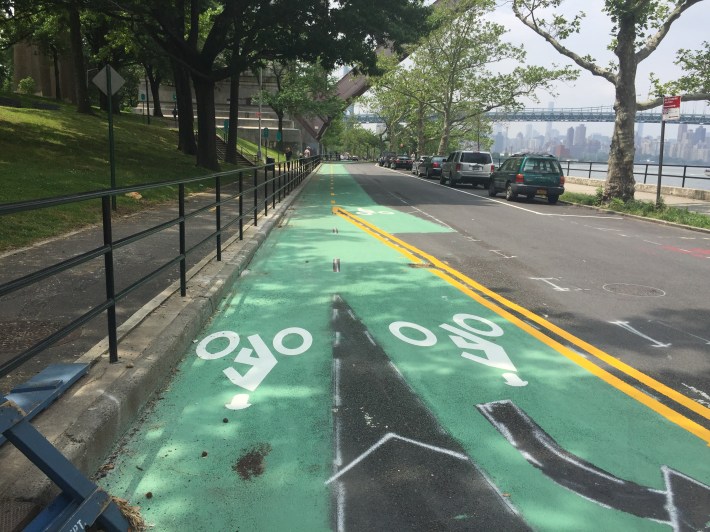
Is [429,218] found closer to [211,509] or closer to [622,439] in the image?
[622,439]

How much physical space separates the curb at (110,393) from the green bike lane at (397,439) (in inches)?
5.9

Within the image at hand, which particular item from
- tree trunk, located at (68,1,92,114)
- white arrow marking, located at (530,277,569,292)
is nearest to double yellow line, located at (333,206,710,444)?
white arrow marking, located at (530,277,569,292)

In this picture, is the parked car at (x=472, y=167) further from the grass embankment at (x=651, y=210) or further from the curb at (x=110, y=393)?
the curb at (x=110, y=393)

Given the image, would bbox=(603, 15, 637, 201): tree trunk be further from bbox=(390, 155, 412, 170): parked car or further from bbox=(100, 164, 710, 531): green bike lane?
bbox=(390, 155, 412, 170): parked car

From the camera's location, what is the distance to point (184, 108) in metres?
31.3

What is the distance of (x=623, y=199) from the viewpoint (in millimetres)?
20562

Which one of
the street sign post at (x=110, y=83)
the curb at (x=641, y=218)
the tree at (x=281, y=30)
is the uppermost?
the tree at (x=281, y=30)

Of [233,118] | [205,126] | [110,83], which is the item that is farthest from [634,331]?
[233,118]

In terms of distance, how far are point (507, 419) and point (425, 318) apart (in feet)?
8.03

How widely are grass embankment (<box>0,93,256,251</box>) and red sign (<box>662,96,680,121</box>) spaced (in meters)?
15.3

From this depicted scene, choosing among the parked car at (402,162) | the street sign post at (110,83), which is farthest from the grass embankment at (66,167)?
the parked car at (402,162)

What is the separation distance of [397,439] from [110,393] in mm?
1844

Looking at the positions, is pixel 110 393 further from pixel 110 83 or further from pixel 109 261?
pixel 110 83

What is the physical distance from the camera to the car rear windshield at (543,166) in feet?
71.5
